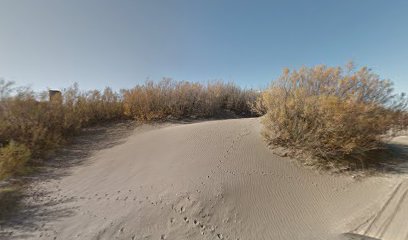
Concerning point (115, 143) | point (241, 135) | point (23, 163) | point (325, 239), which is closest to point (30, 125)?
point (23, 163)

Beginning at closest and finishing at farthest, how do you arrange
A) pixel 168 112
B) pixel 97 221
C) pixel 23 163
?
1. pixel 97 221
2. pixel 23 163
3. pixel 168 112

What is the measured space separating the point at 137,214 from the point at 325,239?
9.18ft

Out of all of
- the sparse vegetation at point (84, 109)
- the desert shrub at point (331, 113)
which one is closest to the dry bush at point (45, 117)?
the sparse vegetation at point (84, 109)

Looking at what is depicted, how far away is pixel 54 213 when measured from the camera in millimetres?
3145

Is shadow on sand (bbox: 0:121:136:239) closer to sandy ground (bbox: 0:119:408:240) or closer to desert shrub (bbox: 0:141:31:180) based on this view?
sandy ground (bbox: 0:119:408:240)

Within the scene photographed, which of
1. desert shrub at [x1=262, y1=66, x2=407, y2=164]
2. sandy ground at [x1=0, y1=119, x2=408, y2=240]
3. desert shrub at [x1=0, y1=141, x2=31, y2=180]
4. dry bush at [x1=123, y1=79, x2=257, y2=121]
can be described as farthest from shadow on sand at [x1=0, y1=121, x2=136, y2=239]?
desert shrub at [x1=262, y1=66, x2=407, y2=164]

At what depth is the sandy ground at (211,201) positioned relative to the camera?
9.21 ft

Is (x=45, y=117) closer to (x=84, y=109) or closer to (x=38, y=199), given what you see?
(x=84, y=109)

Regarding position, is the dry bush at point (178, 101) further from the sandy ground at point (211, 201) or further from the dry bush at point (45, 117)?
the sandy ground at point (211, 201)

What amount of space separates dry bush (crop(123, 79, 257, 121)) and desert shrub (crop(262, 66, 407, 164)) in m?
3.70

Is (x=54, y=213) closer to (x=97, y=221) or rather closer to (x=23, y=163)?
(x=97, y=221)

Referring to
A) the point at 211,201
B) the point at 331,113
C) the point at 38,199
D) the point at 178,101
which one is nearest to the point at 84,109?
the point at 178,101

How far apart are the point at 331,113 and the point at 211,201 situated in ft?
10.6

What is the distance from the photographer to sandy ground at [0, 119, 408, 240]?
9.21 feet
